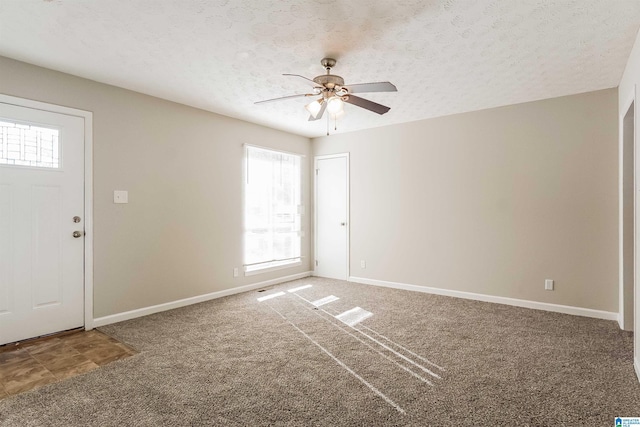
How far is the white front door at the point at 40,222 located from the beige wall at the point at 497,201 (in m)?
3.71

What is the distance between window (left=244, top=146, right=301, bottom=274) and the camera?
509cm

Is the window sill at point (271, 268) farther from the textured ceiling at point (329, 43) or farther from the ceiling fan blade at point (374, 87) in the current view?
the ceiling fan blade at point (374, 87)

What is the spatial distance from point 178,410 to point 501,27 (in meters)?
3.26

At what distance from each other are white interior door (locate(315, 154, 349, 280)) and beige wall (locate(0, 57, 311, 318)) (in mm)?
1384

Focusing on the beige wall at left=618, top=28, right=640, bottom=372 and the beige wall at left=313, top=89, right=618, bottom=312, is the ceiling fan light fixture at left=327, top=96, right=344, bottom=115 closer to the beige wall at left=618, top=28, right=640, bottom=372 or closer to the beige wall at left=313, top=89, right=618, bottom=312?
the beige wall at left=618, top=28, right=640, bottom=372

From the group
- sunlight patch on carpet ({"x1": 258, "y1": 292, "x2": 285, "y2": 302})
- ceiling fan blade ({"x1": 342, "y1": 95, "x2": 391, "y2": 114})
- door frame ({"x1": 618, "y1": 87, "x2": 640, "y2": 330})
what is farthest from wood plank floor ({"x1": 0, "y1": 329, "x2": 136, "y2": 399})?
door frame ({"x1": 618, "y1": 87, "x2": 640, "y2": 330})

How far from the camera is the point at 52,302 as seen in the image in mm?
3240

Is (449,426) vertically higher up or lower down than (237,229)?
lower down

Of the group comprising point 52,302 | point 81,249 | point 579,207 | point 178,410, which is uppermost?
point 579,207

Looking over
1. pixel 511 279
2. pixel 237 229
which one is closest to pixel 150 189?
pixel 237 229

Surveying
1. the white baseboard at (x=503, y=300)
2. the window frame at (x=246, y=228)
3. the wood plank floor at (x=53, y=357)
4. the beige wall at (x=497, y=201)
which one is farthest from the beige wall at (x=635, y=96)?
the window frame at (x=246, y=228)

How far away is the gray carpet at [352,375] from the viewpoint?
1.97 meters

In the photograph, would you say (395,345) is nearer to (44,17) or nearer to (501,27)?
(501,27)

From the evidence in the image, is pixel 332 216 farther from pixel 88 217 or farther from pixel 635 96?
pixel 635 96
